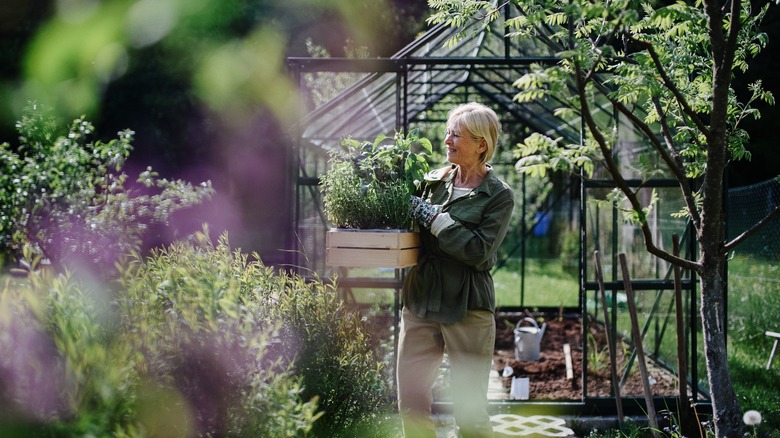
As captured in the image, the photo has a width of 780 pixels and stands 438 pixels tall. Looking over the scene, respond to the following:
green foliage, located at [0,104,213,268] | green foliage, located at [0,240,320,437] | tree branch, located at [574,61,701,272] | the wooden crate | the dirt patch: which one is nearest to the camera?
green foliage, located at [0,240,320,437]

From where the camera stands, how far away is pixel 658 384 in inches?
229

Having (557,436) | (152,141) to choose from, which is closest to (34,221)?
(557,436)

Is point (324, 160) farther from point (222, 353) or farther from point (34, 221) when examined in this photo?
point (222, 353)

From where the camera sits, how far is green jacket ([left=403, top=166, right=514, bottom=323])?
10.2ft

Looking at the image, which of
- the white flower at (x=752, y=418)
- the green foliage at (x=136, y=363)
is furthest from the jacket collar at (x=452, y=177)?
the white flower at (x=752, y=418)

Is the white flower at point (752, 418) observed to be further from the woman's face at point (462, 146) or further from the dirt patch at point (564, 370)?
the dirt patch at point (564, 370)

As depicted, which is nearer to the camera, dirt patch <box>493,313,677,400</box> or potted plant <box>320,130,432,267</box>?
potted plant <box>320,130,432,267</box>

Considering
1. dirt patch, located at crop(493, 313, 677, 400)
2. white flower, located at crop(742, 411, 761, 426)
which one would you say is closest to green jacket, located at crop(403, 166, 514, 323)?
white flower, located at crop(742, 411, 761, 426)

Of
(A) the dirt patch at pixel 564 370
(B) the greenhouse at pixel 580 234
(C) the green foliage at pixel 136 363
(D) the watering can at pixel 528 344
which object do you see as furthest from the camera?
(D) the watering can at pixel 528 344

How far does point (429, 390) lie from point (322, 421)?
0.53 metres

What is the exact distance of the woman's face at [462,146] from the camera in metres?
3.23

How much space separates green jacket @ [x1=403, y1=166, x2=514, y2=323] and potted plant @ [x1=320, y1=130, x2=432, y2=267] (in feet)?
0.43

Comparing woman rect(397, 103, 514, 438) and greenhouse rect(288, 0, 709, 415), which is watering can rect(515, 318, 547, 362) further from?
woman rect(397, 103, 514, 438)

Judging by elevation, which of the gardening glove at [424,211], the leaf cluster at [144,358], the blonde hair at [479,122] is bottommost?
the leaf cluster at [144,358]
